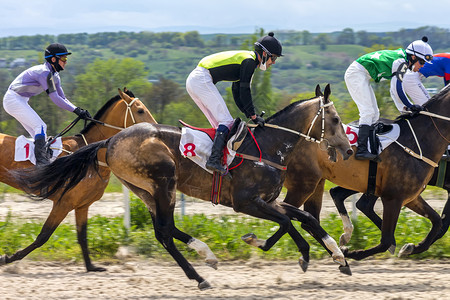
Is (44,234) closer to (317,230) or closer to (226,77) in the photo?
(226,77)

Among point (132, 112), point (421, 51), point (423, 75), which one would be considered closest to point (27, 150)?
point (132, 112)

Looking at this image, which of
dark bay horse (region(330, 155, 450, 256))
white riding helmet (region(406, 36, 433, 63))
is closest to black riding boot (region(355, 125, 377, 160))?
dark bay horse (region(330, 155, 450, 256))

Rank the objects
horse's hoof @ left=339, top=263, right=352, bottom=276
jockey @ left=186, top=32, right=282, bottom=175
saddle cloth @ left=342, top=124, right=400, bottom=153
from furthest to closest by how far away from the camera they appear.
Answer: saddle cloth @ left=342, top=124, right=400, bottom=153 < horse's hoof @ left=339, top=263, right=352, bottom=276 < jockey @ left=186, top=32, right=282, bottom=175

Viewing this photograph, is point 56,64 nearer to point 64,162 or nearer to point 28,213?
point 64,162

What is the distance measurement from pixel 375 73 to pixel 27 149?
13.2 ft

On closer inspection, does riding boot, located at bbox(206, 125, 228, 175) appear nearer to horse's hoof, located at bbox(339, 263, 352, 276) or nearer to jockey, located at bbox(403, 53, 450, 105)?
horse's hoof, located at bbox(339, 263, 352, 276)

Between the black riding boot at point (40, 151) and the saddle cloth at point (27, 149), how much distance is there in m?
0.06

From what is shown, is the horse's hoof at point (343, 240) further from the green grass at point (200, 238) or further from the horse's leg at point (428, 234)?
the horse's leg at point (428, 234)

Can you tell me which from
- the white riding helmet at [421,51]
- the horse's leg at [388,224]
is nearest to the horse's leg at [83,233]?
the horse's leg at [388,224]

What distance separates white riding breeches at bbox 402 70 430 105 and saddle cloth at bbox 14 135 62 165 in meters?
4.18

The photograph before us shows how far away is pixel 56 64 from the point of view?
24.7 ft

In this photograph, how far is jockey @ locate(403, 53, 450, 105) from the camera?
7797mm

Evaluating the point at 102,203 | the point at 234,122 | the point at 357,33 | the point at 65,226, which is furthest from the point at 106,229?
the point at 357,33

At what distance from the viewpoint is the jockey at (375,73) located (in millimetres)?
7114
